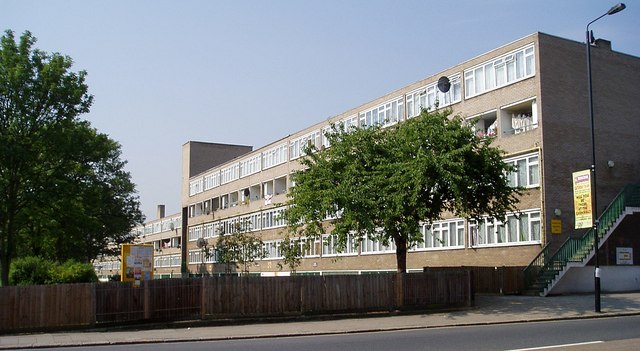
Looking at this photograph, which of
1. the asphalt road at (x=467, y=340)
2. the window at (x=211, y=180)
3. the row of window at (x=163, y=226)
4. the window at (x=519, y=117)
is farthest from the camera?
the row of window at (x=163, y=226)

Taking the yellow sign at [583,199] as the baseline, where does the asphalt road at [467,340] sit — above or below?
below

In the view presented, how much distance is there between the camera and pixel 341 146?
2777 cm

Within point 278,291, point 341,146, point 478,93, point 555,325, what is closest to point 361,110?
point 478,93

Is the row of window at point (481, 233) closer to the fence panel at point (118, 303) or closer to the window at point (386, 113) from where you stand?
the window at point (386, 113)

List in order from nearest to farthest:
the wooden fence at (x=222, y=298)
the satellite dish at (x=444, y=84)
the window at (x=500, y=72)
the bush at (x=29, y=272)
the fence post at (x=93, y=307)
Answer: the wooden fence at (x=222, y=298), the fence post at (x=93, y=307), the bush at (x=29, y=272), the window at (x=500, y=72), the satellite dish at (x=444, y=84)

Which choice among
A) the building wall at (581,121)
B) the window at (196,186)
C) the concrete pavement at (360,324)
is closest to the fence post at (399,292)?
the concrete pavement at (360,324)

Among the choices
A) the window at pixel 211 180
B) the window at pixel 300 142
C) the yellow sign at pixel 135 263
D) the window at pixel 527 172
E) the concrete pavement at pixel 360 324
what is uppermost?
the window at pixel 300 142

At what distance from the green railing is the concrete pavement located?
3.26 meters

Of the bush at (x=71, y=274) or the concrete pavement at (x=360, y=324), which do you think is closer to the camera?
the concrete pavement at (x=360, y=324)

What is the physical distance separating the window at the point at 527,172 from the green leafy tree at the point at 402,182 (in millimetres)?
7939

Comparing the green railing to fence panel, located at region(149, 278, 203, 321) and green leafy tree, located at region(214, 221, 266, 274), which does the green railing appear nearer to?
fence panel, located at region(149, 278, 203, 321)

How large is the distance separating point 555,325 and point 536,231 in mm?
15179

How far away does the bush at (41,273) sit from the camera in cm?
3462

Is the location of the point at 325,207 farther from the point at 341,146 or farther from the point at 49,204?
the point at 49,204
